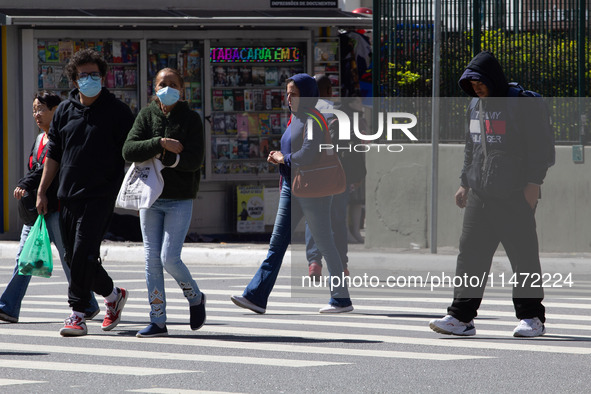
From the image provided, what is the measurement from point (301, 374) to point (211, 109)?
427 inches

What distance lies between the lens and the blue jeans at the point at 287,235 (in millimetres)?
9352

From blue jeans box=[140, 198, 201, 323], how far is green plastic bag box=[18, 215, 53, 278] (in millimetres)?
899

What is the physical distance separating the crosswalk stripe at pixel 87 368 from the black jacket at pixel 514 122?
102 inches

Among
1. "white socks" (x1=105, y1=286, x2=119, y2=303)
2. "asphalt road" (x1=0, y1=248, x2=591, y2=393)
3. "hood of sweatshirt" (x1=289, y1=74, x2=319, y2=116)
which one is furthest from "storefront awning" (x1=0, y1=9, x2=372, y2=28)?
"white socks" (x1=105, y1=286, x2=119, y2=303)

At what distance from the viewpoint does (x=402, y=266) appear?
539 inches

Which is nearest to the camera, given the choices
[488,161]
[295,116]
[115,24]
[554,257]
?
[488,161]

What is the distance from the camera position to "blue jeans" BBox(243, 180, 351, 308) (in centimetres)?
935

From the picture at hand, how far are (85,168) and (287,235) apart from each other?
1737mm

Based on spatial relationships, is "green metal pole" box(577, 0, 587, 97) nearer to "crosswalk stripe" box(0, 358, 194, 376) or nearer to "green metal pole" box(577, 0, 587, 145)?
"green metal pole" box(577, 0, 587, 145)

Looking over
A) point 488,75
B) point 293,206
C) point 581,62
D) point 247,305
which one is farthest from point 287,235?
point 581,62

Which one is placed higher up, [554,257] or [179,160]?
[179,160]

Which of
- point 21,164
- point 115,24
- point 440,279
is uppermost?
point 115,24

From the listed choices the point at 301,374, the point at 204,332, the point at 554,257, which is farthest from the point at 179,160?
the point at 554,257

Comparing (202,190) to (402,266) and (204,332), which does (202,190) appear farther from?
(204,332)
